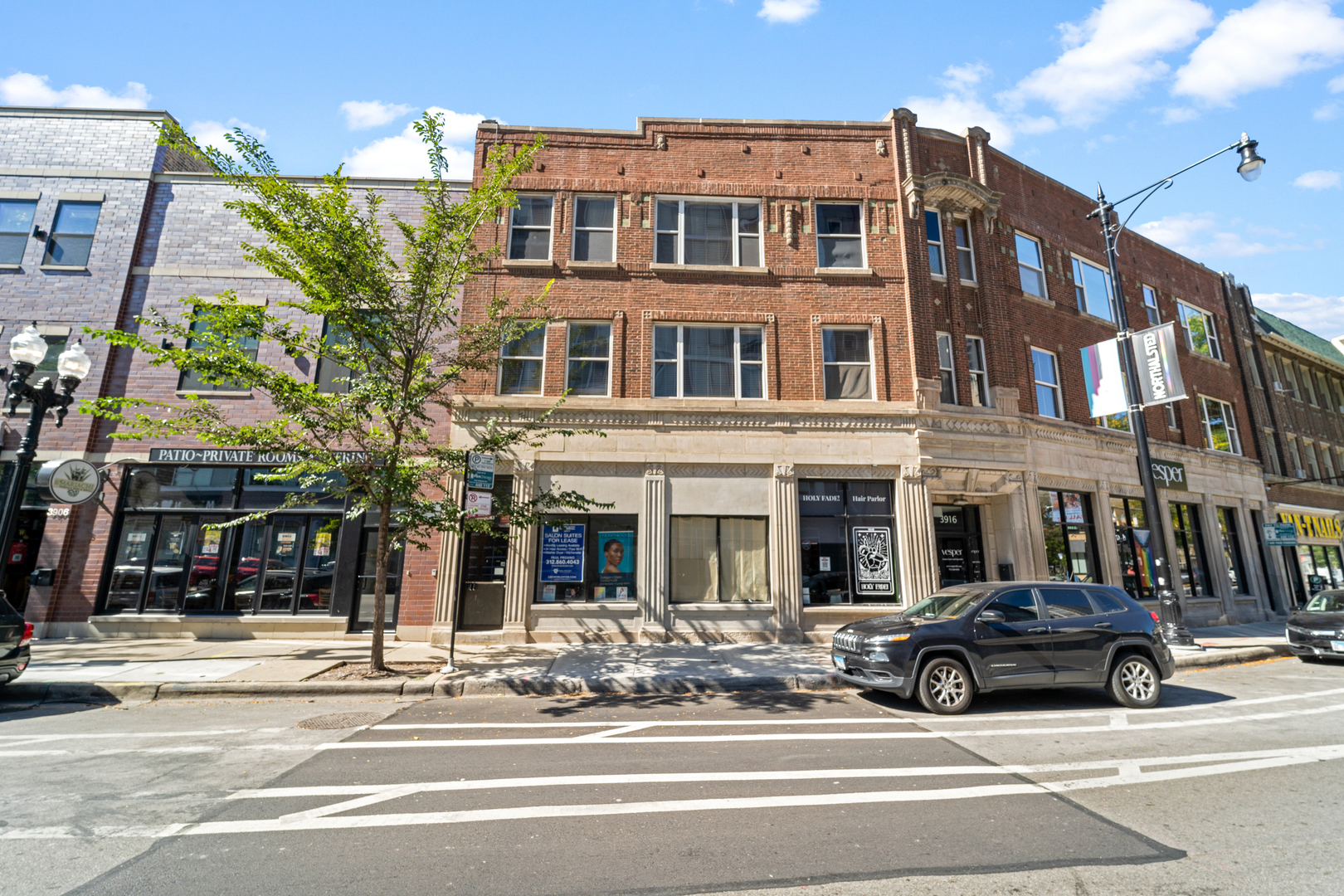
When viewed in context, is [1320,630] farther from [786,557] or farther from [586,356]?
[586,356]

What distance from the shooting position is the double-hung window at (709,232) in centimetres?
1557

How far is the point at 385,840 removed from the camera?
13.6 ft

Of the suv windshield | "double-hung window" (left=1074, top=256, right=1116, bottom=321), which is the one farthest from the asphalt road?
"double-hung window" (left=1074, top=256, right=1116, bottom=321)

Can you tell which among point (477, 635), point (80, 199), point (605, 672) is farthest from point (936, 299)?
point (80, 199)

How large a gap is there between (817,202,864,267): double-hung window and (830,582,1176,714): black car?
972cm

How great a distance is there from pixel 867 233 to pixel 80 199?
19936 millimetres

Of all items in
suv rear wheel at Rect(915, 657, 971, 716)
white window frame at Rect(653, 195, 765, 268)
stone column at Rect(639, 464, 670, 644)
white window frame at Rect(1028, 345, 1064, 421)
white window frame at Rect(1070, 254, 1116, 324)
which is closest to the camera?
suv rear wheel at Rect(915, 657, 971, 716)

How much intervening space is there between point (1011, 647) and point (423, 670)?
9.07 m

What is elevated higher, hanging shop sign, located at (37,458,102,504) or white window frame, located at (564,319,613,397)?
white window frame, located at (564,319,613,397)

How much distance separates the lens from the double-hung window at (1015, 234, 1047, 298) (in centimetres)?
1788

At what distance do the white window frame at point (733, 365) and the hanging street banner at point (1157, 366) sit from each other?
349 inches

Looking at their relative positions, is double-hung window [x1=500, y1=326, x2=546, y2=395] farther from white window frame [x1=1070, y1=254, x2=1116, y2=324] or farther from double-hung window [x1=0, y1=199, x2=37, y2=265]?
white window frame [x1=1070, y1=254, x2=1116, y2=324]

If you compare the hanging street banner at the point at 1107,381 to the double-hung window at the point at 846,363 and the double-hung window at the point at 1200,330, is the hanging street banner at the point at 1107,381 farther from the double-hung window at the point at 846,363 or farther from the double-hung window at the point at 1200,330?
the double-hung window at the point at 1200,330

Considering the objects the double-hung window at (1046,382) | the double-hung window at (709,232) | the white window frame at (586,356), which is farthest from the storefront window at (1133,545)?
the white window frame at (586,356)
